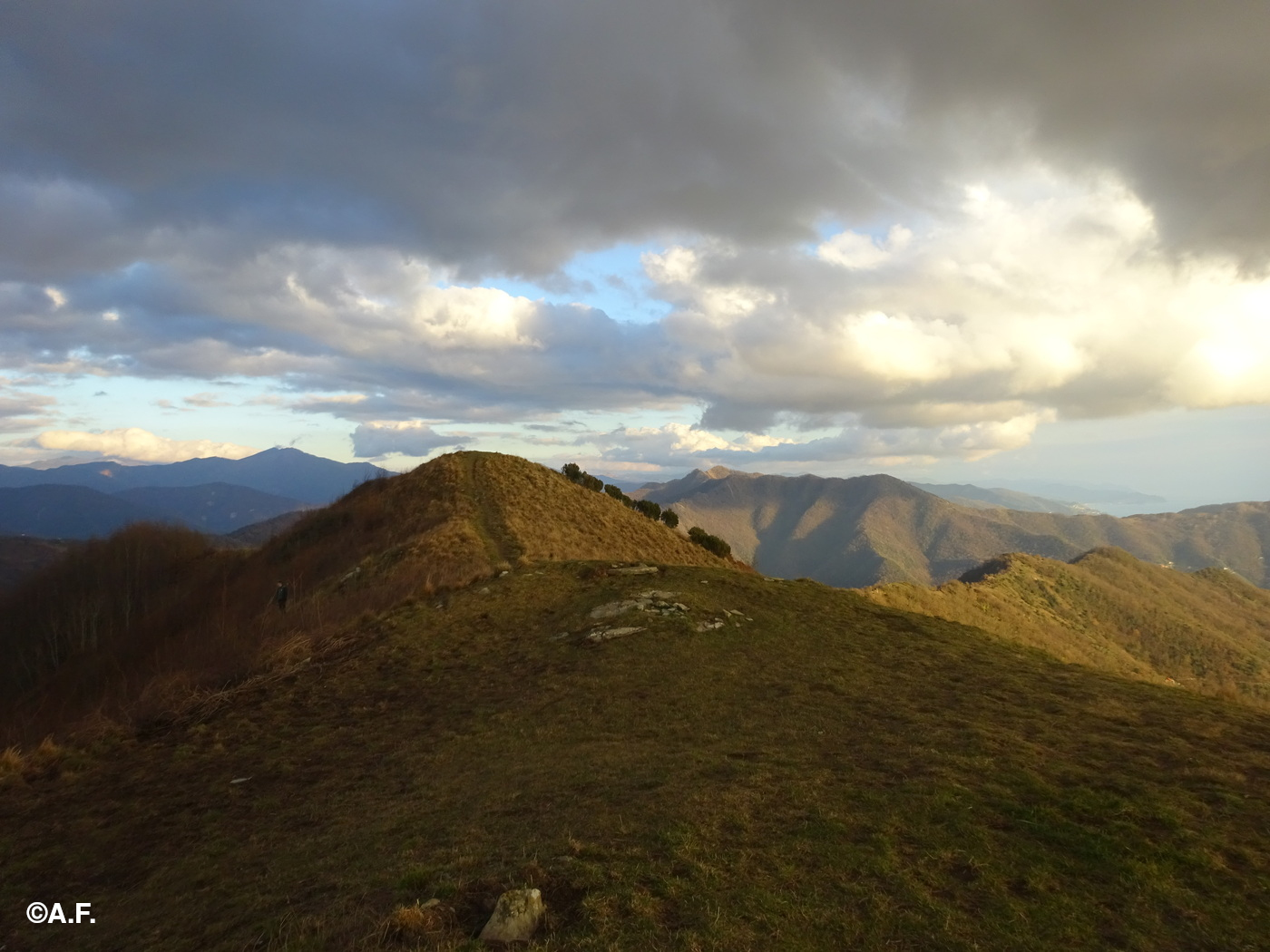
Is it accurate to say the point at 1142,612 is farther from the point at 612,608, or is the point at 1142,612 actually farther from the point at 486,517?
the point at 612,608

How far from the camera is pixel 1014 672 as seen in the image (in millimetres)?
17938

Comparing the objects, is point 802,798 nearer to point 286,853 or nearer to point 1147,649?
point 286,853

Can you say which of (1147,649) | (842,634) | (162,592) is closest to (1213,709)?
(842,634)

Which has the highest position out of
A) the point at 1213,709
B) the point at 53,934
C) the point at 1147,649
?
the point at 1213,709

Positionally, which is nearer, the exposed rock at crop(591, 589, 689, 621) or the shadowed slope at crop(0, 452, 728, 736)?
the exposed rock at crop(591, 589, 689, 621)

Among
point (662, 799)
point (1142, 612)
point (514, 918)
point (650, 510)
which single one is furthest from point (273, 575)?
point (1142, 612)

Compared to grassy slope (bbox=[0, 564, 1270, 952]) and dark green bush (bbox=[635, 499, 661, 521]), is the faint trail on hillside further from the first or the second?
dark green bush (bbox=[635, 499, 661, 521])

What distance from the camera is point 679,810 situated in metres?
9.23

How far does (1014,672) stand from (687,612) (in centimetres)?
1032

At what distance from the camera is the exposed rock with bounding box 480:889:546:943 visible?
6.00m

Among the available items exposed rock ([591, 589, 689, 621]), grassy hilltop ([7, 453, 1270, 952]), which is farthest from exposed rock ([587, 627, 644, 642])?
exposed rock ([591, 589, 689, 621])

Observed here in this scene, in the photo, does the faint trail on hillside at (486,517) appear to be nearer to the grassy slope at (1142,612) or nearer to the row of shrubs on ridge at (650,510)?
the row of shrubs on ridge at (650,510)

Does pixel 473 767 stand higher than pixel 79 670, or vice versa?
pixel 473 767

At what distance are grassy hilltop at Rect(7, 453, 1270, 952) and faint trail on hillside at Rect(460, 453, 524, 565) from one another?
1170 centimetres
